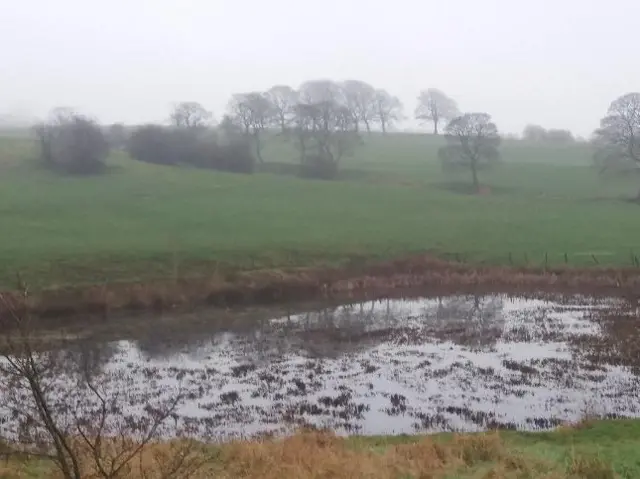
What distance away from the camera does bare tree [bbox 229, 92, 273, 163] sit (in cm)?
9269

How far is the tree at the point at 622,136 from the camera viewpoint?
6869cm

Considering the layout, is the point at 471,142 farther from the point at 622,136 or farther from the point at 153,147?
the point at 153,147

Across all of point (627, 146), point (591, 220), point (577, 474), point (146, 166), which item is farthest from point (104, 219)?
point (627, 146)

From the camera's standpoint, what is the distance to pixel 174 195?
207 ft

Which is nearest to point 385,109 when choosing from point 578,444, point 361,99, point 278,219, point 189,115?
point 361,99

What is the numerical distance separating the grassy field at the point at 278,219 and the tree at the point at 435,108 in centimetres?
5405

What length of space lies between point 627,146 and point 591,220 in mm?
16900

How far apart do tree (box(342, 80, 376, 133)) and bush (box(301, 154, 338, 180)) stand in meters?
46.1

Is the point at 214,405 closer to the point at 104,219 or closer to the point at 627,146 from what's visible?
the point at 104,219

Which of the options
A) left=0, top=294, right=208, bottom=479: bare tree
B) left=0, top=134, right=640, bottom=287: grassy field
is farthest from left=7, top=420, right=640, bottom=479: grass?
left=0, top=134, right=640, bottom=287: grassy field

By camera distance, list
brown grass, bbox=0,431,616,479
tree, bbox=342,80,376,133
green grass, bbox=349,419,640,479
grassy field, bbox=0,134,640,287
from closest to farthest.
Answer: brown grass, bbox=0,431,616,479, green grass, bbox=349,419,640,479, grassy field, bbox=0,134,640,287, tree, bbox=342,80,376,133

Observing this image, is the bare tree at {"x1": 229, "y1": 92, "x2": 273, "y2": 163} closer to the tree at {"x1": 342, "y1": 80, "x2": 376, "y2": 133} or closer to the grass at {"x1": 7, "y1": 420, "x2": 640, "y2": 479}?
the tree at {"x1": 342, "y1": 80, "x2": 376, "y2": 133}

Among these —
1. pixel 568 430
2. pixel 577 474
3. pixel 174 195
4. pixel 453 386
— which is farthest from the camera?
pixel 174 195

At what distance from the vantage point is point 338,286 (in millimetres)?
39531
